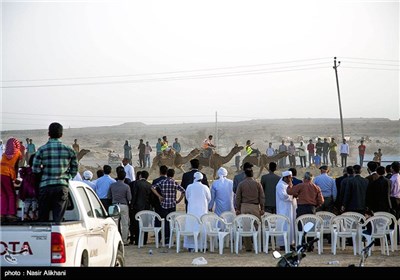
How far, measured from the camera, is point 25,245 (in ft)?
30.4

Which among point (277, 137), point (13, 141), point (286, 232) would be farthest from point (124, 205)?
point (277, 137)

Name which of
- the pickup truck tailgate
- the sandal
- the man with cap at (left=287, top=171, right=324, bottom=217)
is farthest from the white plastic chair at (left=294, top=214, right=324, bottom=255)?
the pickup truck tailgate

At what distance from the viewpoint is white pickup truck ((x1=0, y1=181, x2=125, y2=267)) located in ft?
30.0

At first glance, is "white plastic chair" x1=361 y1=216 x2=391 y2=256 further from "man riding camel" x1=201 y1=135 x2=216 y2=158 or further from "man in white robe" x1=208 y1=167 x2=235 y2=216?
"man riding camel" x1=201 y1=135 x2=216 y2=158

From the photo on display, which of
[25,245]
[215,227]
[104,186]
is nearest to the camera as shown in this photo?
[25,245]

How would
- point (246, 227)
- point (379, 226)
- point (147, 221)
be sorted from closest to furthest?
point (379, 226), point (246, 227), point (147, 221)

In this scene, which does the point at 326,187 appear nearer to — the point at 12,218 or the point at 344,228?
the point at 344,228

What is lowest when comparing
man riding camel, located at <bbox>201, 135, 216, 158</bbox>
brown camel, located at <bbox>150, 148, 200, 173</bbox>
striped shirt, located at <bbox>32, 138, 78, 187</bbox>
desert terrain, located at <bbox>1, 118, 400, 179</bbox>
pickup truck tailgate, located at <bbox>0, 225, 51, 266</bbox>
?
pickup truck tailgate, located at <bbox>0, 225, 51, 266</bbox>

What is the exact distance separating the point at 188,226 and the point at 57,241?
8.44 m

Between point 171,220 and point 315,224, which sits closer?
point 315,224

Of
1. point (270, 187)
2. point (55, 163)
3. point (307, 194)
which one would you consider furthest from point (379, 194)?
point (55, 163)

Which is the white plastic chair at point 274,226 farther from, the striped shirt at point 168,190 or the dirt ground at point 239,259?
the striped shirt at point 168,190

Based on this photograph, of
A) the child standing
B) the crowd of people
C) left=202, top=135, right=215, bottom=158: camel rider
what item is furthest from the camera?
left=202, top=135, right=215, bottom=158: camel rider

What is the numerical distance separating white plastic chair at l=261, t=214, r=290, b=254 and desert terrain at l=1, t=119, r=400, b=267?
0.41 m
